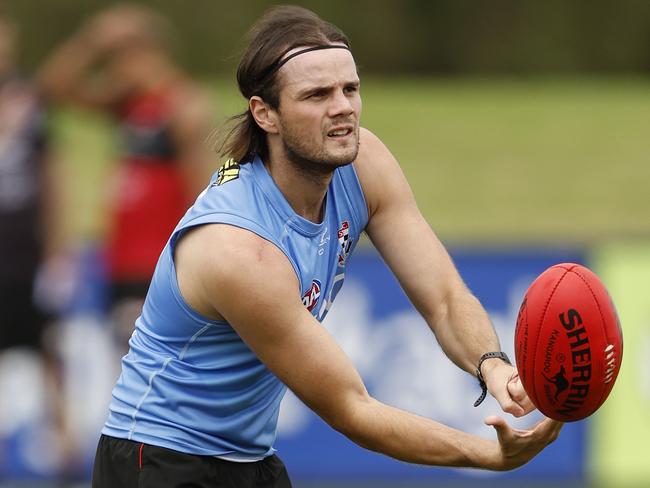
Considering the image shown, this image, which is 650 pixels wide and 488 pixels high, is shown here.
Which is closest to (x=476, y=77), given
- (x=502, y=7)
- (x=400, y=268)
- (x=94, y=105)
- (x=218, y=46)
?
(x=502, y=7)

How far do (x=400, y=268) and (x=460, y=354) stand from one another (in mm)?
348

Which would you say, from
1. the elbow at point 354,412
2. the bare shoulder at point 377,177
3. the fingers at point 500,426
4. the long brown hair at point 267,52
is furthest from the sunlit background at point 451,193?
the fingers at point 500,426

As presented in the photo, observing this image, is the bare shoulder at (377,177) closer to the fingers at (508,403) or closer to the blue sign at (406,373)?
the fingers at (508,403)

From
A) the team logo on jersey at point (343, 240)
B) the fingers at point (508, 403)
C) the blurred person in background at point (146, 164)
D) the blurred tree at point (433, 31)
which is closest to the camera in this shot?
the fingers at point (508, 403)

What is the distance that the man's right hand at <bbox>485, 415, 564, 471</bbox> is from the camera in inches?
163

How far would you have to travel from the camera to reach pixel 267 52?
4477 millimetres

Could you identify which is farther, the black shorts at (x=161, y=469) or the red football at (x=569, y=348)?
the black shorts at (x=161, y=469)

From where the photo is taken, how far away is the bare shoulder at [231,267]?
4246 millimetres

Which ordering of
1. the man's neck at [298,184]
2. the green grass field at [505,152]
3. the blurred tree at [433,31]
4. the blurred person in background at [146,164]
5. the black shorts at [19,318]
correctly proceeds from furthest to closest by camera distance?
the blurred tree at [433,31] < the green grass field at [505,152] < the black shorts at [19,318] < the blurred person in background at [146,164] < the man's neck at [298,184]

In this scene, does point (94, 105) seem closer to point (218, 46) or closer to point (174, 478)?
point (174, 478)

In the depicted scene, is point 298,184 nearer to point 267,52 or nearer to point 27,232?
point 267,52

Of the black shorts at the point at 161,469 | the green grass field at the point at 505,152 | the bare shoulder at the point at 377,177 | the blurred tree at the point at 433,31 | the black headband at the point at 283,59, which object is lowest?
the black shorts at the point at 161,469

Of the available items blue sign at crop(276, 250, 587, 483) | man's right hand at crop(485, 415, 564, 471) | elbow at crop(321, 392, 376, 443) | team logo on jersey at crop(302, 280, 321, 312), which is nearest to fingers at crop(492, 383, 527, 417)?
man's right hand at crop(485, 415, 564, 471)

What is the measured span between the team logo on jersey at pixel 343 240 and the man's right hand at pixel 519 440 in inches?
33.1
